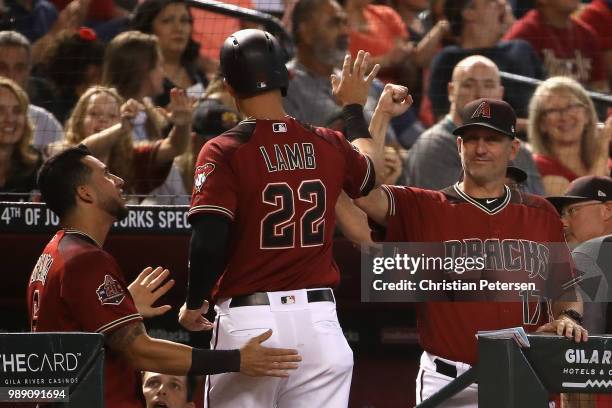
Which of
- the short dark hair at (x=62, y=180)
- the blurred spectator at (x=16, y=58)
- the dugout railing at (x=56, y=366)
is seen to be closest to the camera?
the dugout railing at (x=56, y=366)

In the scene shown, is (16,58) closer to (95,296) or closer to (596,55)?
(95,296)

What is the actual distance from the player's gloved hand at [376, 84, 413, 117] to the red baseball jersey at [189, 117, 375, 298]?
58 centimetres

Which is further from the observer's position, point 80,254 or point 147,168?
point 147,168

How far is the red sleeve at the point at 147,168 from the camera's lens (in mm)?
6414

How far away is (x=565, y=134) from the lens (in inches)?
273

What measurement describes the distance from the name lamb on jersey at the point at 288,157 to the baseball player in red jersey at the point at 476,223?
752 mm

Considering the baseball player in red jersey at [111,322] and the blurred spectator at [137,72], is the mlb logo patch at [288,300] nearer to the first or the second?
the baseball player in red jersey at [111,322]

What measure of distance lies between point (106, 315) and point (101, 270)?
0.49ft

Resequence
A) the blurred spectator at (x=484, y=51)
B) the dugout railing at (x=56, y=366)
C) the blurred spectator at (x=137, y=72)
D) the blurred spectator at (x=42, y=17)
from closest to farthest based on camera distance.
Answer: the dugout railing at (x=56, y=366)
the blurred spectator at (x=137, y=72)
the blurred spectator at (x=484, y=51)
the blurred spectator at (x=42, y=17)

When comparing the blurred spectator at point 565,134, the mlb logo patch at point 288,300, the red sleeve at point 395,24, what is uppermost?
the red sleeve at point 395,24

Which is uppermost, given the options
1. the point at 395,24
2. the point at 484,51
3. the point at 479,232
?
the point at 395,24

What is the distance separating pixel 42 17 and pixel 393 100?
3.65m

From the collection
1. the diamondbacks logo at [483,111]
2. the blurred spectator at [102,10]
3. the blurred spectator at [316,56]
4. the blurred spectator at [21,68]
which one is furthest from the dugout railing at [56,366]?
the blurred spectator at [102,10]

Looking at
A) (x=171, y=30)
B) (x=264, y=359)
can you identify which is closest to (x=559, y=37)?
(x=171, y=30)
